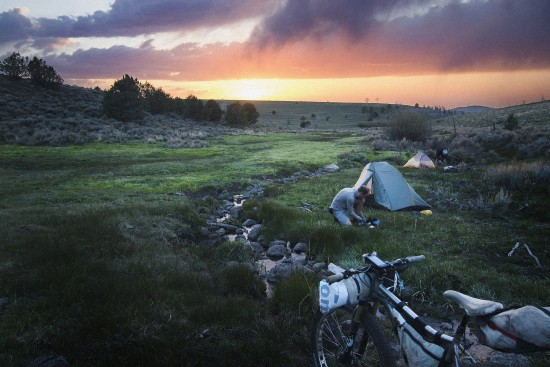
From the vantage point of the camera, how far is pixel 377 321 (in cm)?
384

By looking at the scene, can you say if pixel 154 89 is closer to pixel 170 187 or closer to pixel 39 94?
pixel 39 94

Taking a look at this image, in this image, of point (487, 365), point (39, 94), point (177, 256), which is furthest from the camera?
point (39, 94)

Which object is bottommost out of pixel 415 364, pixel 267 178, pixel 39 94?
pixel 267 178

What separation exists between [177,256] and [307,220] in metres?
5.10

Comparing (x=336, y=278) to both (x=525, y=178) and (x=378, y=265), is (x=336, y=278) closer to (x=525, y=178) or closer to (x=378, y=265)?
(x=378, y=265)

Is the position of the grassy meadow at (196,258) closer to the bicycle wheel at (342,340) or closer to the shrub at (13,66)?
the bicycle wheel at (342,340)

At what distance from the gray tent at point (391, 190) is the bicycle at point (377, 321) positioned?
35.1 ft

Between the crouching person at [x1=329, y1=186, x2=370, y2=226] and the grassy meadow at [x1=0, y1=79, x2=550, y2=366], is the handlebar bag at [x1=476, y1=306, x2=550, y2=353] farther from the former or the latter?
the crouching person at [x1=329, y1=186, x2=370, y2=226]

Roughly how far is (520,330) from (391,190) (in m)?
12.6

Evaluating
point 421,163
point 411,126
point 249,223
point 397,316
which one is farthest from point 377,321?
point 411,126

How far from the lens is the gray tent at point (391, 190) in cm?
1465

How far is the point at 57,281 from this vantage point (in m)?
6.85

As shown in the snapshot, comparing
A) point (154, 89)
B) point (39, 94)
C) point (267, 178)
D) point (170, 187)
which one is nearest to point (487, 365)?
point (170, 187)

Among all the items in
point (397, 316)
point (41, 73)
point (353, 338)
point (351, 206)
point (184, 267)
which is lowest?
point (184, 267)
